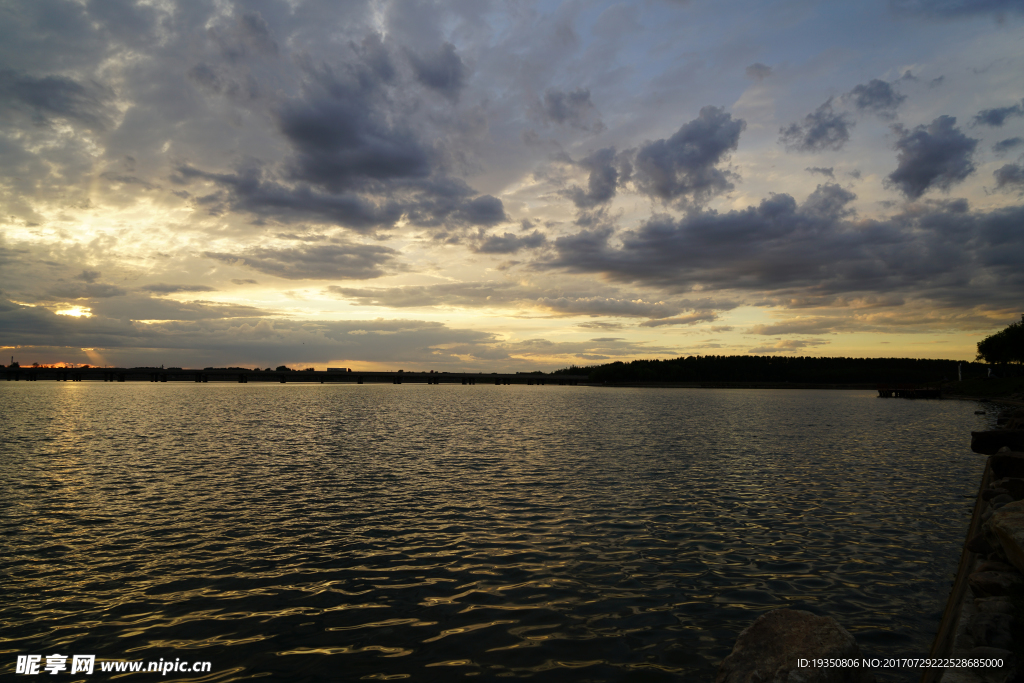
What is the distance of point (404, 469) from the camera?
33.0 metres

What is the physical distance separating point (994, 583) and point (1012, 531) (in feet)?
4.32

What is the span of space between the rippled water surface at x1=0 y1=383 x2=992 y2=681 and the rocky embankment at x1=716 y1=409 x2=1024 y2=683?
120cm

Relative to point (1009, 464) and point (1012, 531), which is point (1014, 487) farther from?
point (1012, 531)

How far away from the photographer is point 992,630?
10367 millimetres

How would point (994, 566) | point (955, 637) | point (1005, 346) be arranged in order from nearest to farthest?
1. point (955, 637)
2. point (994, 566)
3. point (1005, 346)

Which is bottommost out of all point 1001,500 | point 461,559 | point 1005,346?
point 461,559

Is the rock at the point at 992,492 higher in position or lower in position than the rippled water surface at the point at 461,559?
higher

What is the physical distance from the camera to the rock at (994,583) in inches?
480

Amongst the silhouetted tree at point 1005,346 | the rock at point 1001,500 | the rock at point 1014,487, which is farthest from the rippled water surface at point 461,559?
the silhouetted tree at point 1005,346

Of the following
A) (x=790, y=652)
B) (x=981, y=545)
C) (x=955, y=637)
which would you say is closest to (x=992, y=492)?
(x=981, y=545)

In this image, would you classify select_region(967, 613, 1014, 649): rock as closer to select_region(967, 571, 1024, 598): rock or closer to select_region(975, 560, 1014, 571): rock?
select_region(967, 571, 1024, 598): rock

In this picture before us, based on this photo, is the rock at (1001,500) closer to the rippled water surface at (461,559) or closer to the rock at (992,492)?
the rock at (992,492)

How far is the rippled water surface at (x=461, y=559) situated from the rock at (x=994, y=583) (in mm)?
1480

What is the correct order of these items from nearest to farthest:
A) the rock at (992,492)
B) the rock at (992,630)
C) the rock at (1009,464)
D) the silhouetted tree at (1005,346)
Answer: the rock at (992,630) → the rock at (992,492) → the rock at (1009,464) → the silhouetted tree at (1005,346)
